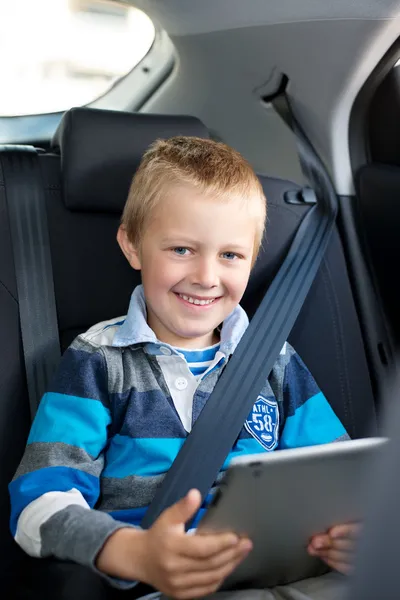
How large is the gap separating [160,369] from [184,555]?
0.52 meters

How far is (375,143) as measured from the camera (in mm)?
1887

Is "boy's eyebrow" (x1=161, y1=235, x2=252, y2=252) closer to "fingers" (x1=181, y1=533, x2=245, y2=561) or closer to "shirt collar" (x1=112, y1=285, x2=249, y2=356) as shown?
"shirt collar" (x1=112, y1=285, x2=249, y2=356)

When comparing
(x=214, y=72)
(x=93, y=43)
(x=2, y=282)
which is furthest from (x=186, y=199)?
(x=93, y=43)

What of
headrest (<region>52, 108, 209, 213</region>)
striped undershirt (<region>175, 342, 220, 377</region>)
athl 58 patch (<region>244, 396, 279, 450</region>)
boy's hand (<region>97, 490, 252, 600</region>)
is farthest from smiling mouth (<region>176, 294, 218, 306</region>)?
boy's hand (<region>97, 490, 252, 600</region>)

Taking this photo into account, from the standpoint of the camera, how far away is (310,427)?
1426 mm

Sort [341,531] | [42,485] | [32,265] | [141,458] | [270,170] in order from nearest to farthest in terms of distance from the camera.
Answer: [341,531], [42,485], [141,458], [32,265], [270,170]

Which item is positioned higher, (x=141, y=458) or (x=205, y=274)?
(x=205, y=274)

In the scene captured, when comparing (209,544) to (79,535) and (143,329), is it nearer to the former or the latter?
(79,535)

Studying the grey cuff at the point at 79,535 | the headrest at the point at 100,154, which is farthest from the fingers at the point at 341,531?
the headrest at the point at 100,154

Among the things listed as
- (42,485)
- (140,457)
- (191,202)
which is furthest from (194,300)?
(42,485)

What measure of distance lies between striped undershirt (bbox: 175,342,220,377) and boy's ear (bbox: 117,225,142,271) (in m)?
0.18

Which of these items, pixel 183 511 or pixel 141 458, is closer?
pixel 183 511

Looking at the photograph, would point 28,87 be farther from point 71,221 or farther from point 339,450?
point 339,450

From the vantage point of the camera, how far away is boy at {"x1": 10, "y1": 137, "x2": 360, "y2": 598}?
4.04 ft
